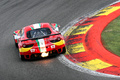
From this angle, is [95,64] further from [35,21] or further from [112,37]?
[35,21]

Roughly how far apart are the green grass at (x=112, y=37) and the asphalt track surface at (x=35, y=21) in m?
2.07

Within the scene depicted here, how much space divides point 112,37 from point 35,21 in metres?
5.29

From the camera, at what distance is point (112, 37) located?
1157 centimetres

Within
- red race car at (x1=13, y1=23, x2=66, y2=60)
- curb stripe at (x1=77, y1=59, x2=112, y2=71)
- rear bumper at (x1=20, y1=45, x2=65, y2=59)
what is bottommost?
curb stripe at (x1=77, y1=59, x2=112, y2=71)

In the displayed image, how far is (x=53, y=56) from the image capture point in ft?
34.0

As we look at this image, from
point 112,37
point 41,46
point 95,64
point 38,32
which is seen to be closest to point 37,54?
point 41,46

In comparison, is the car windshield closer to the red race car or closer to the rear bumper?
the red race car

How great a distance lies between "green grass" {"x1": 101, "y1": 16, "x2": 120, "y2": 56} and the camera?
10.4m

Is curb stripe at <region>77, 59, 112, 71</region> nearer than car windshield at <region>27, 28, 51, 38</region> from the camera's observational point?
Yes

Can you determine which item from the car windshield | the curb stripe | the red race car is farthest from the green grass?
the car windshield

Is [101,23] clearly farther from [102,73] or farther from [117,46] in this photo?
[102,73]

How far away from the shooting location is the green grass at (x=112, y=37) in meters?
10.4

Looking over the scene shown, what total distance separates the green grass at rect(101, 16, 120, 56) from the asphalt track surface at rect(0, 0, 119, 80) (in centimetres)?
207

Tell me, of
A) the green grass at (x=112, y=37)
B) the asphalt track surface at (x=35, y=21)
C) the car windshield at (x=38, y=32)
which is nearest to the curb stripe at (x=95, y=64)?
the asphalt track surface at (x=35, y=21)
